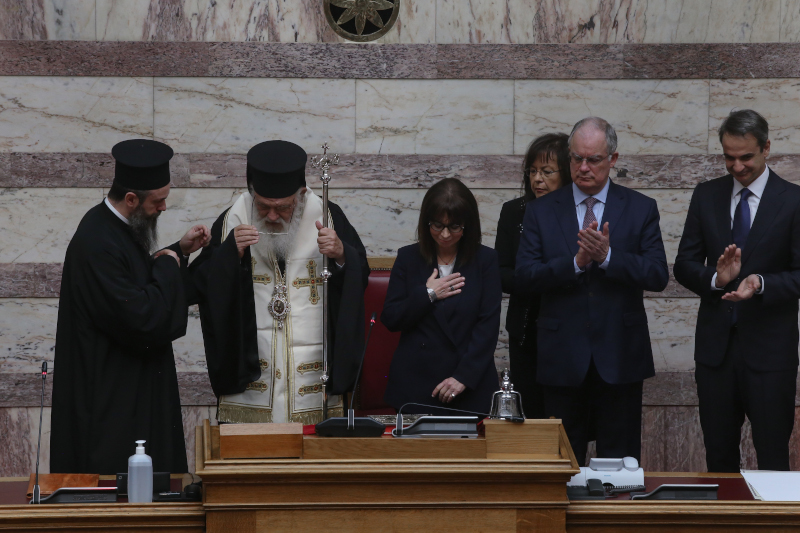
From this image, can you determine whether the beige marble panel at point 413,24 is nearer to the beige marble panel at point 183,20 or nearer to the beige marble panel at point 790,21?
the beige marble panel at point 183,20

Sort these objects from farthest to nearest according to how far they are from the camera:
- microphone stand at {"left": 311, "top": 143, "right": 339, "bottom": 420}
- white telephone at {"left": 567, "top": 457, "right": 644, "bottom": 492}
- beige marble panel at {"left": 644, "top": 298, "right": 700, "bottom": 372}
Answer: beige marble panel at {"left": 644, "top": 298, "right": 700, "bottom": 372}
microphone stand at {"left": 311, "top": 143, "right": 339, "bottom": 420}
white telephone at {"left": 567, "top": 457, "right": 644, "bottom": 492}

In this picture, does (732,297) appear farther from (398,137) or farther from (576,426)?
(398,137)

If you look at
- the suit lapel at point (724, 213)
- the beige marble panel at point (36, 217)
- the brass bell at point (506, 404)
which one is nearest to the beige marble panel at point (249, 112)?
the beige marble panel at point (36, 217)

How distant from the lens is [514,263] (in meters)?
5.31

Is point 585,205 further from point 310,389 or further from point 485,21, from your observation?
point 485,21

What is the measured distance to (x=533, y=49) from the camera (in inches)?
249

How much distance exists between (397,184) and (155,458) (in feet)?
8.87

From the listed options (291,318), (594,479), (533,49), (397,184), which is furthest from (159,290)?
(533,49)

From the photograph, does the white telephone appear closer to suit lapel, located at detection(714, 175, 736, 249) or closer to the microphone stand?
the microphone stand

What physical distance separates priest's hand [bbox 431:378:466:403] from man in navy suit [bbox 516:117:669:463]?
44cm

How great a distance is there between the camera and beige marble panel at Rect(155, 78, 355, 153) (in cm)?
630

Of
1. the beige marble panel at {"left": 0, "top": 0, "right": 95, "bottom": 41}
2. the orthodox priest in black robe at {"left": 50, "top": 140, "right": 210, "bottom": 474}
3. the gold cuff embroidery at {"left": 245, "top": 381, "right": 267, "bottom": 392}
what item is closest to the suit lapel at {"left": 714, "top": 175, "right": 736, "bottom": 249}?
the gold cuff embroidery at {"left": 245, "top": 381, "right": 267, "bottom": 392}

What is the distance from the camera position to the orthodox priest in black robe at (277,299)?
4414 millimetres

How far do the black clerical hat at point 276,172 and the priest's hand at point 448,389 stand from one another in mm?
1160
